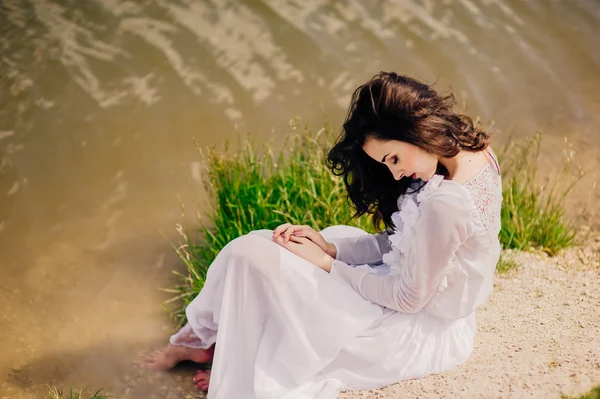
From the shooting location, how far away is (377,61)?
675 cm

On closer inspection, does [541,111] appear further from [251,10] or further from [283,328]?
[283,328]

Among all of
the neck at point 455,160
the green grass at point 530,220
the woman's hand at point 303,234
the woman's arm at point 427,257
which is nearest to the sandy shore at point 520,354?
the green grass at point 530,220

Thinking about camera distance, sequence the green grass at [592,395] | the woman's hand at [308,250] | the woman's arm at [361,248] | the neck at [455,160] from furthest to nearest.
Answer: the woman's arm at [361,248], the woman's hand at [308,250], the neck at [455,160], the green grass at [592,395]

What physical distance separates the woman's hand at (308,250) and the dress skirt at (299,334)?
0.18 ft

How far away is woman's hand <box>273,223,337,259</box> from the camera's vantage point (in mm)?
3137

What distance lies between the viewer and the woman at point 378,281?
112 inches

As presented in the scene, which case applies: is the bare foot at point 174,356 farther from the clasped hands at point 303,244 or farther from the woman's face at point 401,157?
the woman's face at point 401,157

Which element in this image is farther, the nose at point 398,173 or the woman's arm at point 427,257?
the nose at point 398,173

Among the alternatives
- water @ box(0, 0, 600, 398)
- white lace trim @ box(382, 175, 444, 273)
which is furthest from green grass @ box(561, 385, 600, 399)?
water @ box(0, 0, 600, 398)

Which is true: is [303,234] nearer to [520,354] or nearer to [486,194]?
[486,194]

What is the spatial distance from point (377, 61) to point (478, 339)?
385 centimetres

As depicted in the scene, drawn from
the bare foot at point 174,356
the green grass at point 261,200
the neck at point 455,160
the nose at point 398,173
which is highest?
the neck at point 455,160

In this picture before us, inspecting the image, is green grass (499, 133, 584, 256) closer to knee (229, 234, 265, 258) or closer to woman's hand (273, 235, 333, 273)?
woman's hand (273, 235, 333, 273)

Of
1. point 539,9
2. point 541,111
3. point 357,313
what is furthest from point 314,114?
point 357,313
